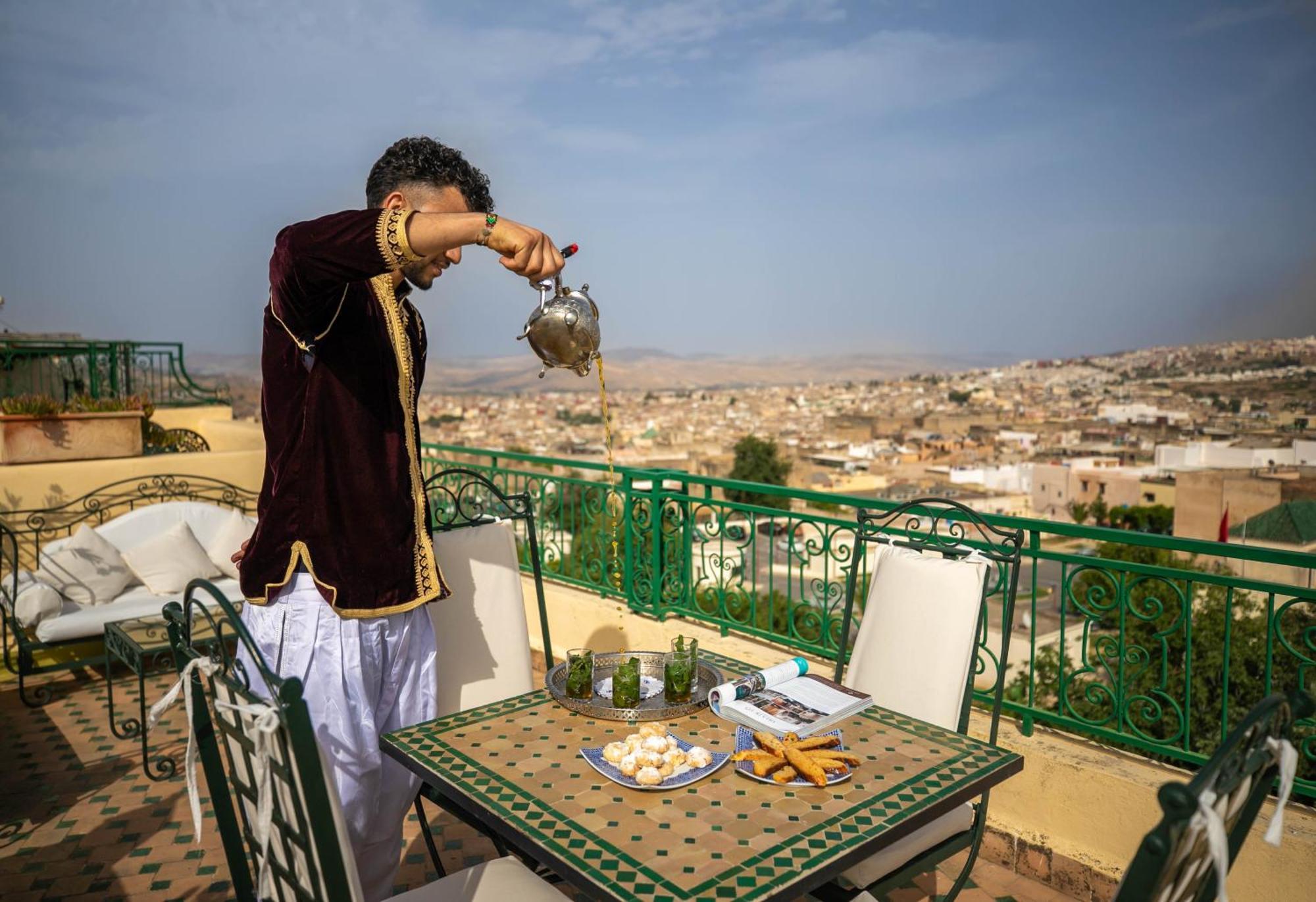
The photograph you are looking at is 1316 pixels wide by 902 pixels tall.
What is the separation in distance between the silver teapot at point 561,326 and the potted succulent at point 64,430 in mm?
4671

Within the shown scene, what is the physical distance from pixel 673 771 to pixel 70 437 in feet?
17.0

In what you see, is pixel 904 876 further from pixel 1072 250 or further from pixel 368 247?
pixel 1072 250

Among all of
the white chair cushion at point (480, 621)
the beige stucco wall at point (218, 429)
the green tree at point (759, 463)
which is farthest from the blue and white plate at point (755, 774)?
the green tree at point (759, 463)

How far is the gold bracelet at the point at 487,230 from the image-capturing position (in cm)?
133

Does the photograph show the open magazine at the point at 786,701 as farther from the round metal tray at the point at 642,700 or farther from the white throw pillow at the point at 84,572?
the white throw pillow at the point at 84,572

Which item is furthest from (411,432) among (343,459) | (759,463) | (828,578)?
(759,463)

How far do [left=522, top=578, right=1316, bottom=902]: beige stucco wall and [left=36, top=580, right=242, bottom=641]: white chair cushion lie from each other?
3025 mm

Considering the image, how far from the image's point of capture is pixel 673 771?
4.98 ft

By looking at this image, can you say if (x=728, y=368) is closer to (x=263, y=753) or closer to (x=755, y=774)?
(x=755, y=774)

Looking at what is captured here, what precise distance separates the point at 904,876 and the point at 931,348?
7168cm

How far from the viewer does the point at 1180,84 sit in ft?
213

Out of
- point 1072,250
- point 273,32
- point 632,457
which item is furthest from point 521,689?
point 1072,250

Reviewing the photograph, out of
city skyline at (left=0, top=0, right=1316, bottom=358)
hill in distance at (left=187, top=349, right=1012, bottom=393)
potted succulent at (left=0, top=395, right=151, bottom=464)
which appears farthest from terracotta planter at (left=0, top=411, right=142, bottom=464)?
hill in distance at (left=187, top=349, right=1012, bottom=393)

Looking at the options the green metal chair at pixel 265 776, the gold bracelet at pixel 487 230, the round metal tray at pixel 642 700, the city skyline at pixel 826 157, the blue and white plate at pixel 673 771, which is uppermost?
the city skyline at pixel 826 157
